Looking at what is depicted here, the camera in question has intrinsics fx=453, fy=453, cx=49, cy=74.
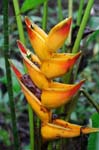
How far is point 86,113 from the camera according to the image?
2.03 metres

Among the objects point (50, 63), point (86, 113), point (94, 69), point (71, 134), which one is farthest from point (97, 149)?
point (94, 69)

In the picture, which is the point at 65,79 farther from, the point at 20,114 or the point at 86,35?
the point at 20,114

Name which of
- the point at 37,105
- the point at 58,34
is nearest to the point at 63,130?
the point at 37,105

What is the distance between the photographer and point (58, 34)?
2.34 ft

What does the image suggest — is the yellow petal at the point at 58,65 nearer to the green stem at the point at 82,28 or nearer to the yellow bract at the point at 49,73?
the yellow bract at the point at 49,73

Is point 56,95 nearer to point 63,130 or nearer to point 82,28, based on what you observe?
point 63,130

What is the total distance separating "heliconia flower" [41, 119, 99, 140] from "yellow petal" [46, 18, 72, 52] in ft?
0.43

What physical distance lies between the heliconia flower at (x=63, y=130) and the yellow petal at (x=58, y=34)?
13 centimetres

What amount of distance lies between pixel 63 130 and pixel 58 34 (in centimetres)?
16

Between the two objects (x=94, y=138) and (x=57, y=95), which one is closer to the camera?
(x=57, y=95)

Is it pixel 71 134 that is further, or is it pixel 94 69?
A: pixel 94 69

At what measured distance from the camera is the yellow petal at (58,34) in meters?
0.69

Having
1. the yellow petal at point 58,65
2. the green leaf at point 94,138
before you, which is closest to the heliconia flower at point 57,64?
the yellow petal at point 58,65

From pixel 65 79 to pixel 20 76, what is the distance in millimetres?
157
